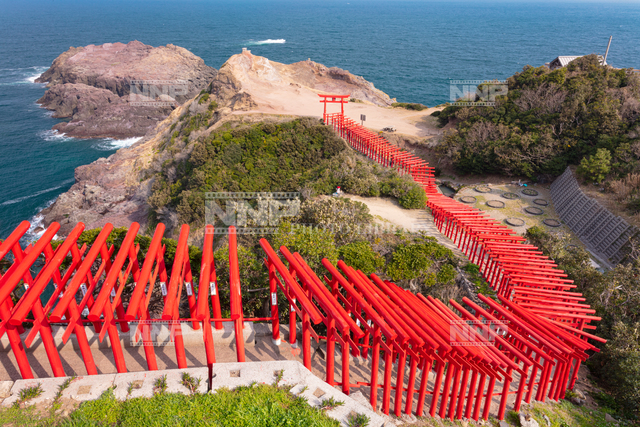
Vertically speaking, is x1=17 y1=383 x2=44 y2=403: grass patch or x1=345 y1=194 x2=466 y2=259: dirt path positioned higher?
x1=17 y1=383 x2=44 y2=403: grass patch

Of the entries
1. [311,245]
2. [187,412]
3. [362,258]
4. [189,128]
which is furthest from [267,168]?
[187,412]

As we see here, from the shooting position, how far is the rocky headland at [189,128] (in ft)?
127

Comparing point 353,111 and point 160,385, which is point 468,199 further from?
point 160,385

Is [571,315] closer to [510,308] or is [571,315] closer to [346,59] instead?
[510,308]

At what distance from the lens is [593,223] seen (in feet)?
71.5

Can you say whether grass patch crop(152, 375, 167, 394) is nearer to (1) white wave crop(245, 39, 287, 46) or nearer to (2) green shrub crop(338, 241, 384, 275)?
(2) green shrub crop(338, 241, 384, 275)

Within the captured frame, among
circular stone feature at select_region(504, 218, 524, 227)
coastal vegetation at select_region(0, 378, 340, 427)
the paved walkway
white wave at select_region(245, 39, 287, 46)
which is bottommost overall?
circular stone feature at select_region(504, 218, 524, 227)

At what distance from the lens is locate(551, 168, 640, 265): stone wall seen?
20.0 meters

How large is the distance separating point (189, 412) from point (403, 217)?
16.9 metres

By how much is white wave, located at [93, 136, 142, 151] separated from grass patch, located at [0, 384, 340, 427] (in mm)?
58323

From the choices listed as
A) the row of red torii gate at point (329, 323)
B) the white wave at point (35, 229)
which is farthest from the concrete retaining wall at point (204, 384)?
the white wave at point (35, 229)

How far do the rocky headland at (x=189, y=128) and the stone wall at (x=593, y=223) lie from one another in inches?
602

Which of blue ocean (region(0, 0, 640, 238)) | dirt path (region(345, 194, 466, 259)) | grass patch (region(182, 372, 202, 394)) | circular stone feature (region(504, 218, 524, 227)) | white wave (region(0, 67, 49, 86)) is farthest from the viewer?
white wave (region(0, 67, 49, 86))

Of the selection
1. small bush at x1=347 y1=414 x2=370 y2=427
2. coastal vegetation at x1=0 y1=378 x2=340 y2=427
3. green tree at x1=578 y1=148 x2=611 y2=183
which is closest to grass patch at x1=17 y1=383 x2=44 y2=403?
coastal vegetation at x1=0 y1=378 x2=340 y2=427
